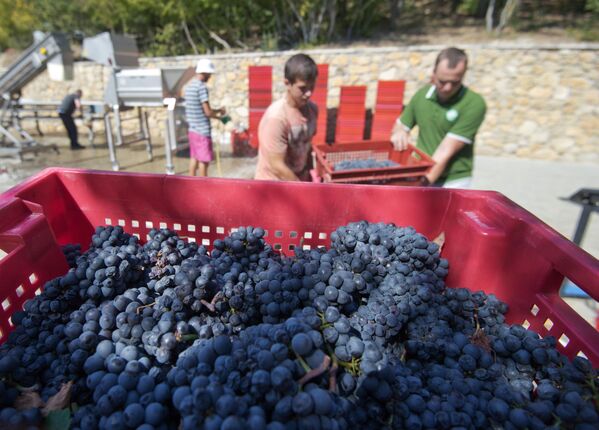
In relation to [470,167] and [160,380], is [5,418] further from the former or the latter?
[470,167]

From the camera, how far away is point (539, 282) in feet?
3.58

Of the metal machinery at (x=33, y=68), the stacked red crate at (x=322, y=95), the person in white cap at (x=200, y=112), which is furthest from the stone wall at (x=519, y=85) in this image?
the metal machinery at (x=33, y=68)

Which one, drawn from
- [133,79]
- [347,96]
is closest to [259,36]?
[347,96]

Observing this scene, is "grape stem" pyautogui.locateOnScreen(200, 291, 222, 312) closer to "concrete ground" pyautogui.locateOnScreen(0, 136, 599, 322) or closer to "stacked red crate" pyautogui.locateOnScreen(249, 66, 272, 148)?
"concrete ground" pyautogui.locateOnScreen(0, 136, 599, 322)

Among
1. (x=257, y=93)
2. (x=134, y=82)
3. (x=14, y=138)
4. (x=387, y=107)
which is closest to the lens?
(x=134, y=82)

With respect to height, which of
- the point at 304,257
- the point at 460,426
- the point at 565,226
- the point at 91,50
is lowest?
the point at 565,226

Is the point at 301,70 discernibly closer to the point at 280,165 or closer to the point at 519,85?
the point at 280,165

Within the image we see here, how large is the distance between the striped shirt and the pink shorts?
0.20ft

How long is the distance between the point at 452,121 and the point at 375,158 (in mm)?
676

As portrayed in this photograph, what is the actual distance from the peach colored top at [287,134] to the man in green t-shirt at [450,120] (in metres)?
A: 0.82

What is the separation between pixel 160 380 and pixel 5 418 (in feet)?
1.02

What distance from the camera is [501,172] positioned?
611 centimetres

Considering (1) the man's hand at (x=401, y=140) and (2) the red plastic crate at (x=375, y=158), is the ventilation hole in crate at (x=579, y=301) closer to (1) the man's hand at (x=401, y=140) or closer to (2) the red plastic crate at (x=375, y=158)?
(2) the red plastic crate at (x=375, y=158)

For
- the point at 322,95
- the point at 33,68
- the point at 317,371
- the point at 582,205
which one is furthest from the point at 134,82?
the point at 317,371
